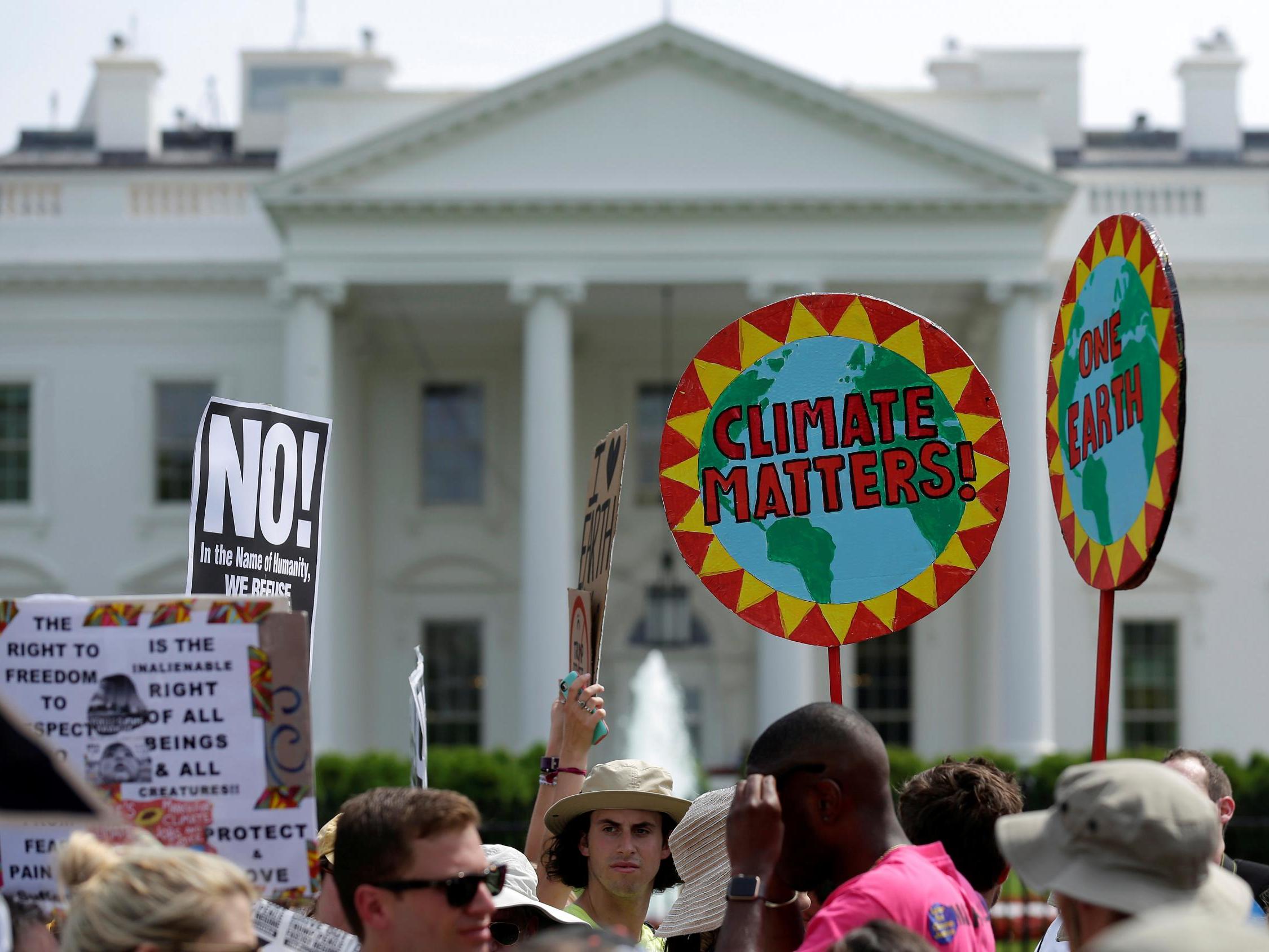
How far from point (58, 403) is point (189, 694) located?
27.5 metres

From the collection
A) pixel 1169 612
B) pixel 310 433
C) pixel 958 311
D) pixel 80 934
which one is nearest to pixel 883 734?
pixel 1169 612

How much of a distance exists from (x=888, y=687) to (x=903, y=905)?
27473 millimetres

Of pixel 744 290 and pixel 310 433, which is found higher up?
pixel 744 290

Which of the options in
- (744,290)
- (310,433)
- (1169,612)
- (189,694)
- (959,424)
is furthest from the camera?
(1169,612)

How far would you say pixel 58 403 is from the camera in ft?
96.4

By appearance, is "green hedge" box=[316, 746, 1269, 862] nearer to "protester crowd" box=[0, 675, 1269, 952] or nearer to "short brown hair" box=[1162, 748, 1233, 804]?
"short brown hair" box=[1162, 748, 1233, 804]

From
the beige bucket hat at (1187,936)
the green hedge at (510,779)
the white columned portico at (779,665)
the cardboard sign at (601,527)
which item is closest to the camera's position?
the beige bucket hat at (1187,936)

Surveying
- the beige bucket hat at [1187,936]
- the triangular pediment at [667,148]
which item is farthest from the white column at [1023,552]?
the beige bucket hat at [1187,936]

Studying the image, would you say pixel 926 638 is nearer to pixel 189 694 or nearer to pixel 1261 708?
pixel 1261 708

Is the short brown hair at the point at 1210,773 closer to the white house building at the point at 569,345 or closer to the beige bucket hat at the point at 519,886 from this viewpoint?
the beige bucket hat at the point at 519,886

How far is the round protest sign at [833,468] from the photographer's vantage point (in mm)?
4504

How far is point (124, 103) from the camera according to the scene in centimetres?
3375

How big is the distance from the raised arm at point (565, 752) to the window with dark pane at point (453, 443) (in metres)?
25.6

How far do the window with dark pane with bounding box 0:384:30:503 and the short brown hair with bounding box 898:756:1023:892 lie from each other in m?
27.6
